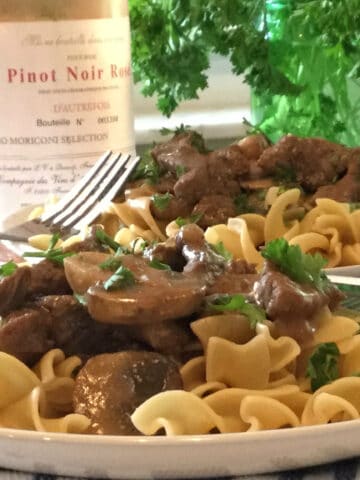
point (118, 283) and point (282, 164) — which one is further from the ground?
point (118, 283)

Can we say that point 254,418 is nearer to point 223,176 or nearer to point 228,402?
point 228,402

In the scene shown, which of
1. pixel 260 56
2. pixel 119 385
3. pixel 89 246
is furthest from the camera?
pixel 260 56

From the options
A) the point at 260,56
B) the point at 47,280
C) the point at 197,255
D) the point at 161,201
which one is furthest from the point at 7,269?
the point at 260,56

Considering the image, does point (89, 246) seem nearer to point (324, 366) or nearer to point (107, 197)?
point (324, 366)

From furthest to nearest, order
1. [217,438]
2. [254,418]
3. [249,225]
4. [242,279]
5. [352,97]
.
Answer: [352,97] → [249,225] → [242,279] → [254,418] → [217,438]

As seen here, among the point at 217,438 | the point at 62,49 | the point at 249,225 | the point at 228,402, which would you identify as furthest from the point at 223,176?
the point at 217,438

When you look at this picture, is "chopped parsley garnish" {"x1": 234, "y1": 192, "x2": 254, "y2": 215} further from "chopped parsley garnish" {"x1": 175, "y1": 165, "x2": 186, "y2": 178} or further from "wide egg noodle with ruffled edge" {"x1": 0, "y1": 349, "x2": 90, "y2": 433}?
"wide egg noodle with ruffled edge" {"x1": 0, "y1": 349, "x2": 90, "y2": 433}

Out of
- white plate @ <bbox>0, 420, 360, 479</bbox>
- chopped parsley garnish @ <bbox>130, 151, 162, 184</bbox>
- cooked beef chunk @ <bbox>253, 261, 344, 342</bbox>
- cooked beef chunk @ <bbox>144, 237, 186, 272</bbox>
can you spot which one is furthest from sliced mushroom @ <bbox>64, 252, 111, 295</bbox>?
chopped parsley garnish @ <bbox>130, 151, 162, 184</bbox>
